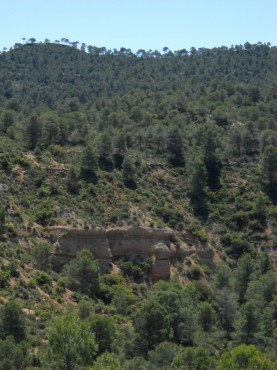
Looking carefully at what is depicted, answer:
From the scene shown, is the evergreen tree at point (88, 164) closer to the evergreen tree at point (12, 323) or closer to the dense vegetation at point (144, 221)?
the dense vegetation at point (144, 221)

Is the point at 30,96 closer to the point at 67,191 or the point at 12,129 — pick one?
the point at 12,129

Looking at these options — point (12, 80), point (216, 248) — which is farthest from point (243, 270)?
point (12, 80)

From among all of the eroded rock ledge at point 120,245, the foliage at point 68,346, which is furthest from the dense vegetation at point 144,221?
the eroded rock ledge at point 120,245

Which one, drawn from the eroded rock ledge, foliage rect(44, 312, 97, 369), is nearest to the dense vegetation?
foliage rect(44, 312, 97, 369)

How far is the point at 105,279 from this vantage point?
236ft

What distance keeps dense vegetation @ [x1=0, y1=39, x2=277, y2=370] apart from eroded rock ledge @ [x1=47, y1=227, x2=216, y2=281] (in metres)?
1.37

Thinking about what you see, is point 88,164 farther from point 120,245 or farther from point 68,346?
Result: point 68,346

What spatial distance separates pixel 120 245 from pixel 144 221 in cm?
513

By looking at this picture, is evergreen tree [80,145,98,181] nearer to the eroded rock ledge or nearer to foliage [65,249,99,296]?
the eroded rock ledge

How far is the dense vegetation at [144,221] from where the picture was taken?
45156 mm

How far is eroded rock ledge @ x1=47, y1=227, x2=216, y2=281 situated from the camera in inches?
2918

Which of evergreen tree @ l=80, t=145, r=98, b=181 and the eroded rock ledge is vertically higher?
evergreen tree @ l=80, t=145, r=98, b=181

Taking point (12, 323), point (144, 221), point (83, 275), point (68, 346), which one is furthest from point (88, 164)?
point (68, 346)

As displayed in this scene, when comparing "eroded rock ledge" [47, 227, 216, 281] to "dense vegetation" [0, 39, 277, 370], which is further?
"eroded rock ledge" [47, 227, 216, 281]
